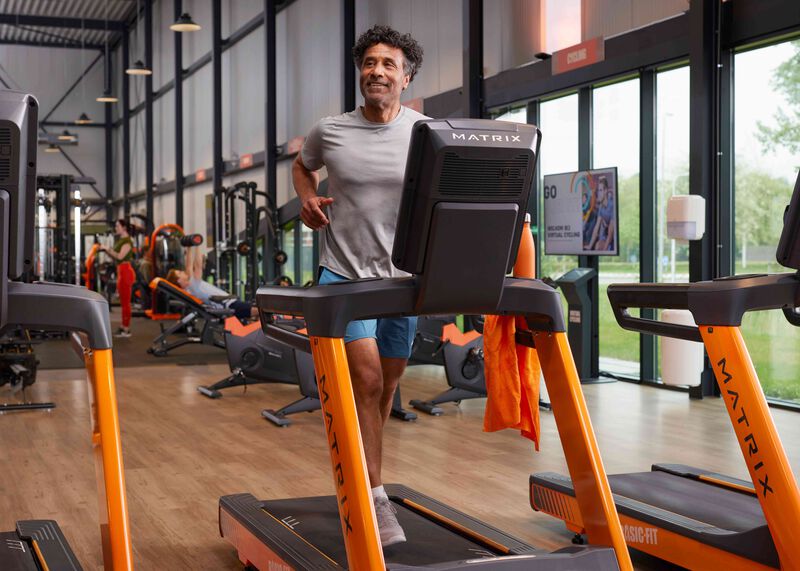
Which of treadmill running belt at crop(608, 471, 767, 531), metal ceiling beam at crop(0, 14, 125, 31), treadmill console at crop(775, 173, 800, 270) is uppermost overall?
metal ceiling beam at crop(0, 14, 125, 31)

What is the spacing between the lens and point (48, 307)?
2113mm

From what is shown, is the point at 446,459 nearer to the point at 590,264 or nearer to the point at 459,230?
the point at 459,230

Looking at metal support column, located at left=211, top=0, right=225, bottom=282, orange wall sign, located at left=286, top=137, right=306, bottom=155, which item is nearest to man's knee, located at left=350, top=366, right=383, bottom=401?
orange wall sign, located at left=286, top=137, right=306, bottom=155

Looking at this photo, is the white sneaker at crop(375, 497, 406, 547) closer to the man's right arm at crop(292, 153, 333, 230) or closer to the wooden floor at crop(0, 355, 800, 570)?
the wooden floor at crop(0, 355, 800, 570)

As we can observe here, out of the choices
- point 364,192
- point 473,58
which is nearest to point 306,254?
point 473,58

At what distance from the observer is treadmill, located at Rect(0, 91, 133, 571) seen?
6.53ft

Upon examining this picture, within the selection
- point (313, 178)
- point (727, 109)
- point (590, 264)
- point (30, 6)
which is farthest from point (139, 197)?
point (313, 178)

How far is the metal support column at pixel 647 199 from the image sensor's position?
24.1ft

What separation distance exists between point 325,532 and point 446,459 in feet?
5.98

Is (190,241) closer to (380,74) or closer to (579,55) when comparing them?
(579,55)

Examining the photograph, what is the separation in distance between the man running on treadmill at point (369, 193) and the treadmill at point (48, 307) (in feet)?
3.02

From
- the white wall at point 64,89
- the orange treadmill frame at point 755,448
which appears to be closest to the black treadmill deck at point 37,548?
the orange treadmill frame at point 755,448

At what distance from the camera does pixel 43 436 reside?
209 inches

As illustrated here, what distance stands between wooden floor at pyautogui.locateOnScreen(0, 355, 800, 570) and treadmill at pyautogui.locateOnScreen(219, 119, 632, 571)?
107 centimetres
